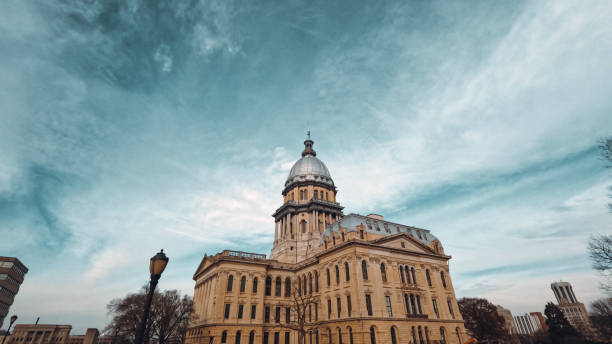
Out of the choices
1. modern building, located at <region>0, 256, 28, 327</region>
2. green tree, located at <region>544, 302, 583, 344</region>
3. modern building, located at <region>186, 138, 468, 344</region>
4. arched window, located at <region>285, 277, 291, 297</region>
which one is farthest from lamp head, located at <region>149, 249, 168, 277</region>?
modern building, located at <region>0, 256, 28, 327</region>

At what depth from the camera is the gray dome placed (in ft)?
235

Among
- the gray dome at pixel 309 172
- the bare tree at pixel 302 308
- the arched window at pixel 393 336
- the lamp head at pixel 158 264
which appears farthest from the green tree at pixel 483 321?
the lamp head at pixel 158 264

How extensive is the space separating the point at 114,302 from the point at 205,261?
652 inches

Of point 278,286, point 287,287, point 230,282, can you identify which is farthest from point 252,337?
point 287,287

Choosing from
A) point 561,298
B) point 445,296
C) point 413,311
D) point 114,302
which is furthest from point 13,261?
point 561,298

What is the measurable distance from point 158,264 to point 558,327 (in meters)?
83.3

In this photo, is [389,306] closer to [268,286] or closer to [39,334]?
[268,286]

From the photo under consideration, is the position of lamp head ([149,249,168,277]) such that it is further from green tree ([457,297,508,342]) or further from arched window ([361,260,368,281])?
green tree ([457,297,508,342])

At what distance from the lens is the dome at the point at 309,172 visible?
235ft

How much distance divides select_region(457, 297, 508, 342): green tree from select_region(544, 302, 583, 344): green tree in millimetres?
8914

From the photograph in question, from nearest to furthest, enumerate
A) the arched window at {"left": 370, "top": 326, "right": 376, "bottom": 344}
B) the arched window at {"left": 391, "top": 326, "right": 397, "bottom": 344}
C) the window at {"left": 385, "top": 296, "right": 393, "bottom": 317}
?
the arched window at {"left": 370, "top": 326, "right": 376, "bottom": 344}
the arched window at {"left": 391, "top": 326, "right": 397, "bottom": 344}
the window at {"left": 385, "top": 296, "right": 393, "bottom": 317}

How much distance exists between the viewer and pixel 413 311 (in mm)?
43656

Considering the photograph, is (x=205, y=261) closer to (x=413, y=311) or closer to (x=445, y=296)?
(x=413, y=311)

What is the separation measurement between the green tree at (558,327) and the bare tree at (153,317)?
74.7 m
